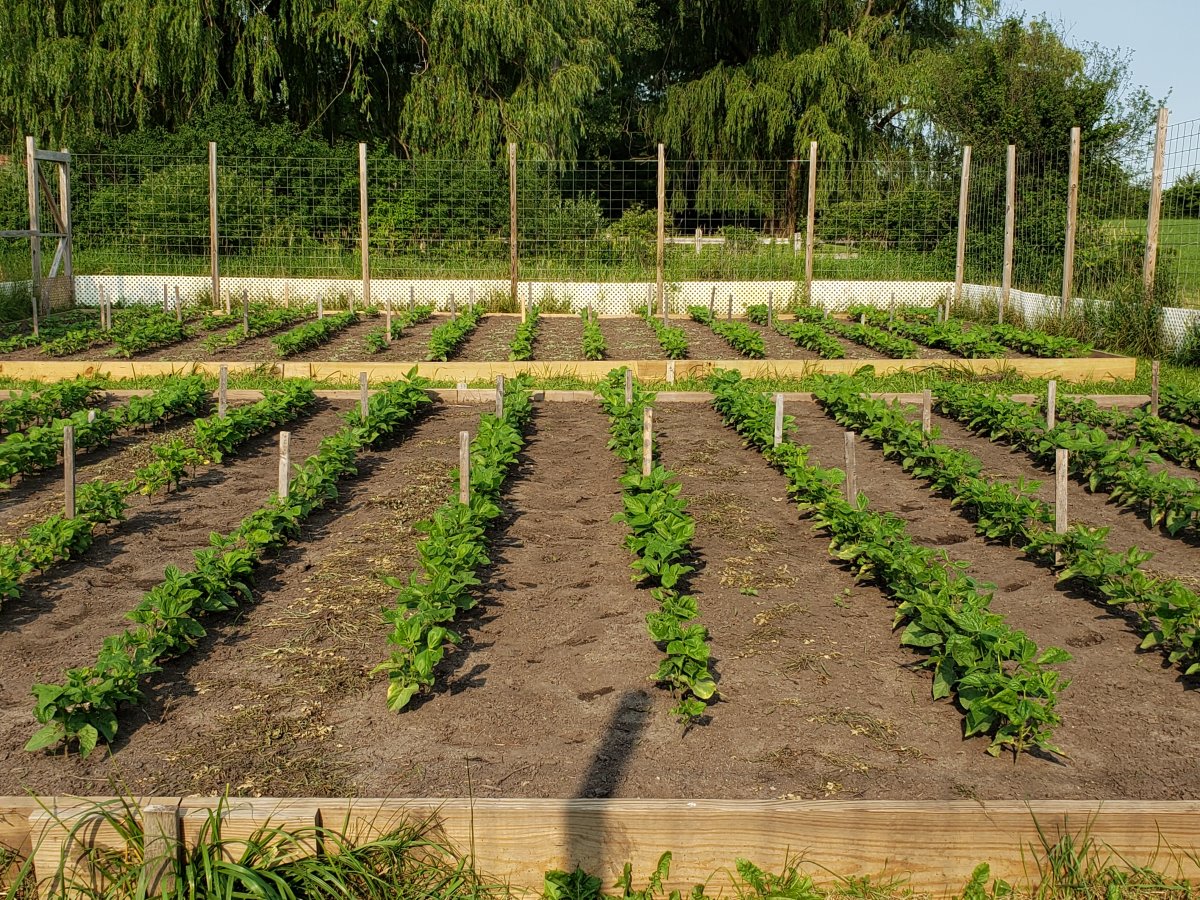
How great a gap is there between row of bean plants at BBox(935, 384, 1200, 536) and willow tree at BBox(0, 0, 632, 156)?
13206 millimetres

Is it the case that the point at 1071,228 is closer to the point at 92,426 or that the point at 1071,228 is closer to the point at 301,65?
the point at 92,426

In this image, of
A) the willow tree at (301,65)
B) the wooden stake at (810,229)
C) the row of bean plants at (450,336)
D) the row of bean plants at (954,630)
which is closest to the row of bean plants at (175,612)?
the row of bean plants at (954,630)

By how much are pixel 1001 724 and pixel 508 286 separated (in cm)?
1397

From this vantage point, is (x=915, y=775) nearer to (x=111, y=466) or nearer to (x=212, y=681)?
(x=212, y=681)

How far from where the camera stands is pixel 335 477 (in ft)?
21.6

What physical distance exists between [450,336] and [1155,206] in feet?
24.9

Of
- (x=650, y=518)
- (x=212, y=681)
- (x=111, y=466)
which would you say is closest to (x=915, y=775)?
(x=650, y=518)

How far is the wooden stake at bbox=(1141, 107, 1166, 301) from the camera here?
1213 cm

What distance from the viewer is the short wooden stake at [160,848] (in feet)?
9.41

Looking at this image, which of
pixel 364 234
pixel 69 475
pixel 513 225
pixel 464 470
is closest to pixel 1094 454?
pixel 464 470

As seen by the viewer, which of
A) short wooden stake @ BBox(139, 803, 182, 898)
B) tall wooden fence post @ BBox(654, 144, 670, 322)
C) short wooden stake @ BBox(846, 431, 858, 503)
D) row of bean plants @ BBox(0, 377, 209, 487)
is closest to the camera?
short wooden stake @ BBox(139, 803, 182, 898)

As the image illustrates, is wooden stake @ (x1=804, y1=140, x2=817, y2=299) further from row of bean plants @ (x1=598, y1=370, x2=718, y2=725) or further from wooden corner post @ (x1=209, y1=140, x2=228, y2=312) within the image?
row of bean plants @ (x1=598, y1=370, x2=718, y2=725)

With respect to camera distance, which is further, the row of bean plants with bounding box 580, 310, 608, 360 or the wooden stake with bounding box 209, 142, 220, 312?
the wooden stake with bounding box 209, 142, 220, 312

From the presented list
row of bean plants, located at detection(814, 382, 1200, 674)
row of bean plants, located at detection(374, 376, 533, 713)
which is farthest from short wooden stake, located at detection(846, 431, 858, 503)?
row of bean plants, located at detection(374, 376, 533, 713)
